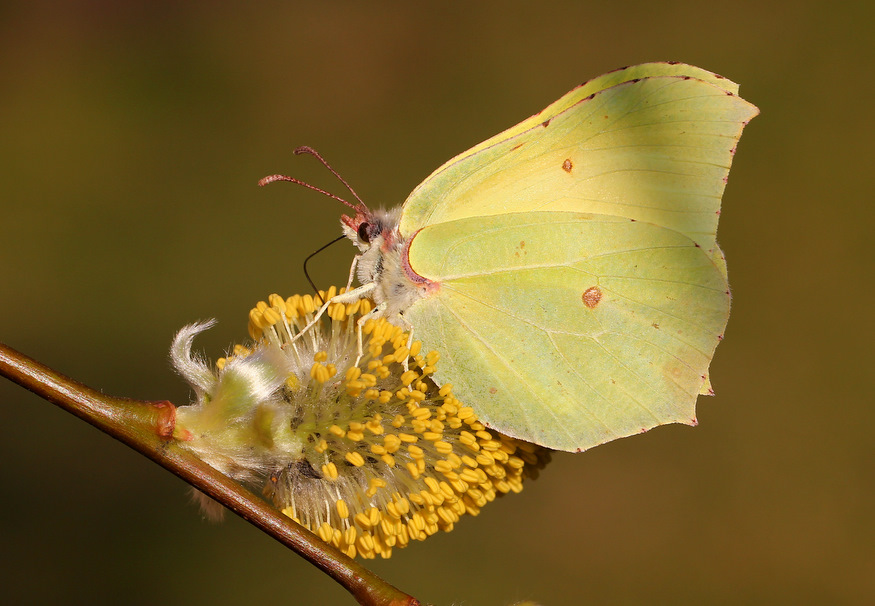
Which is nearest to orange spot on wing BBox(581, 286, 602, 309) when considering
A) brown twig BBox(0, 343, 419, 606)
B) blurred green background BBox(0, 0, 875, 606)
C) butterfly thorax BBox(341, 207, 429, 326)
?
butterfly thorax BBox(341, 207, 429, 326)

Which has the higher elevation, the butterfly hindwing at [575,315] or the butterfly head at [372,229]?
the butterfly head at [372,229]

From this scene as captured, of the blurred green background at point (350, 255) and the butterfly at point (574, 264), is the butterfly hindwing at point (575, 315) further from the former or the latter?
the blurred green background at point (350, 255)

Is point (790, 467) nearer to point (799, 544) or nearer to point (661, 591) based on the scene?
point (799, 544)

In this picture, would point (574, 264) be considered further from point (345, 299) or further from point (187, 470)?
point (187, 470)

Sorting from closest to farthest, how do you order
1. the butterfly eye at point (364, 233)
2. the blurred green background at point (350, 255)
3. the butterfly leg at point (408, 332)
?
the butterfly leg at point (408, 332)
the butterfly eye at point (364, 233)
the blurred green background at point (350, 255)

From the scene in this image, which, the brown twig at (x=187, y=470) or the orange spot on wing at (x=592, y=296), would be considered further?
the orange spot on wing at (x=592, y=296)

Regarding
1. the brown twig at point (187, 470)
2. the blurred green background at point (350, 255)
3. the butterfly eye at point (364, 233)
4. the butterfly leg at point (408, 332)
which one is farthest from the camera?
the blurred green background at point (350, 255)

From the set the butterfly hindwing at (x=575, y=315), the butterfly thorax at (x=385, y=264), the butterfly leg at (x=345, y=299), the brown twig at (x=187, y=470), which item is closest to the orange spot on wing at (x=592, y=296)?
the butterfly hindwing at (x=575, y=315)

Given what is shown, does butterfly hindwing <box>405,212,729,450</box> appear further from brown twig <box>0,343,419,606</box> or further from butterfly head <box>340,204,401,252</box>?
brown twig <box>0,343,419,606</box>
